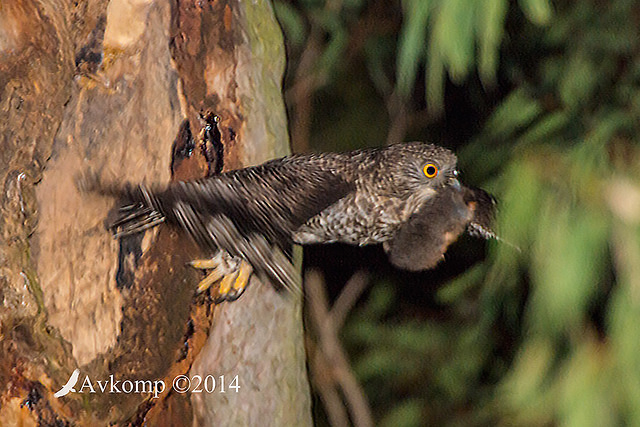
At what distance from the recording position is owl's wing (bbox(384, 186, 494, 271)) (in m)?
1.35

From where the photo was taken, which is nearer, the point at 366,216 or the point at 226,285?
the point at 226,285

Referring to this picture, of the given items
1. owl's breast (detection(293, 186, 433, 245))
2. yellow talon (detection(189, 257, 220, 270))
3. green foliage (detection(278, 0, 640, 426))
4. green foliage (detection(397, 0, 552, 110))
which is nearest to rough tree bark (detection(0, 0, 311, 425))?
yellow talon (detection(189, 257, 220, 270))

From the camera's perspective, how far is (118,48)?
119 centimetres

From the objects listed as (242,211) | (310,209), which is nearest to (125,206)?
(242,211)

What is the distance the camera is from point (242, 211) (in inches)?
44.9

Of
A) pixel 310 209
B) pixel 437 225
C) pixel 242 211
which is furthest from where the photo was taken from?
pixel 437 225

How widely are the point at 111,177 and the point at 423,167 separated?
57cm

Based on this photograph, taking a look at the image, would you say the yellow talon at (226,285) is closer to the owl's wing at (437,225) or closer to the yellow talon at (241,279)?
the yellow talon at (241,279)

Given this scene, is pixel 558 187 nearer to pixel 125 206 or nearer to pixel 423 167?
pixel 423 167

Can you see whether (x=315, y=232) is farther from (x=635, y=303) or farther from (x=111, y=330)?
(x=635, y=303)

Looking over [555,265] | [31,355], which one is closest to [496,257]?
[555,265]

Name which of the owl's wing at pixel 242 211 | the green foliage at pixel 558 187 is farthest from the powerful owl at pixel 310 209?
the green foliage at pixel 558 187

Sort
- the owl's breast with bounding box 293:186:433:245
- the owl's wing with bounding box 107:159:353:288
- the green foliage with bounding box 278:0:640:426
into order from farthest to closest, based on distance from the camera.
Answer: the owl's breast with bounding box 293:186:433:245 < the green foliage with bounding box 278:0:640:426 < the owl's wing with bounding box 107:159:353:288

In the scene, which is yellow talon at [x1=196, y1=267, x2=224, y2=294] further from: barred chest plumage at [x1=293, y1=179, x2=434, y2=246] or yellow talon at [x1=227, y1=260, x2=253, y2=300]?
barred chest plumage at [x1=293, y1=179, x2=434, y2=246]
